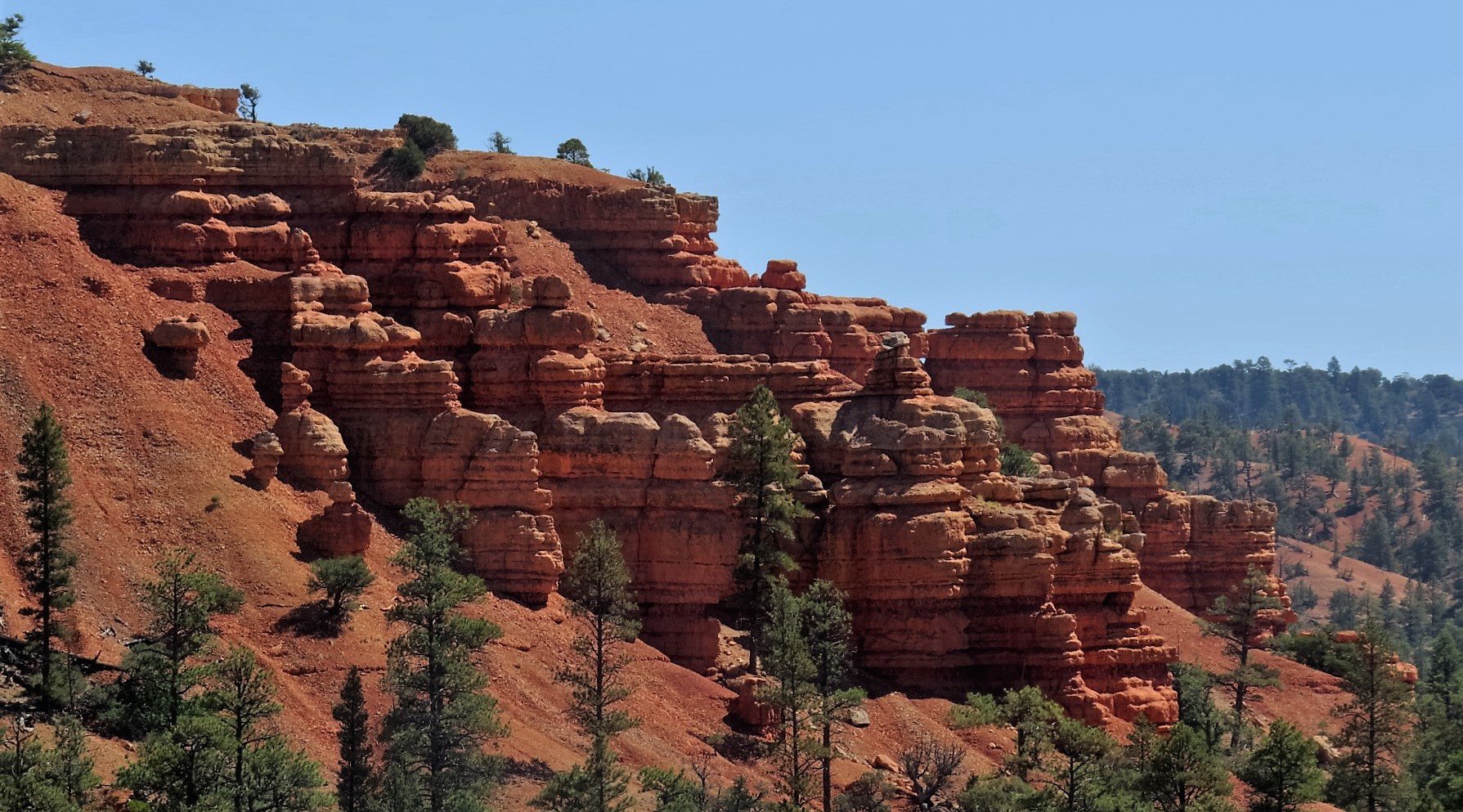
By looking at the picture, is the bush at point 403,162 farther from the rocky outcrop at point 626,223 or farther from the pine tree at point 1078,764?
the pine tree at point 1078,764

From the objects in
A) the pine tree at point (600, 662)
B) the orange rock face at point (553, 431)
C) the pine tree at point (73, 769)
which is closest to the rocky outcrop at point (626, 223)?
the orange rock face at point (553, 431)

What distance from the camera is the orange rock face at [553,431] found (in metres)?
76.5

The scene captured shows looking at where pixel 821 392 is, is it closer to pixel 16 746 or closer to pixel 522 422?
pixel 522 422

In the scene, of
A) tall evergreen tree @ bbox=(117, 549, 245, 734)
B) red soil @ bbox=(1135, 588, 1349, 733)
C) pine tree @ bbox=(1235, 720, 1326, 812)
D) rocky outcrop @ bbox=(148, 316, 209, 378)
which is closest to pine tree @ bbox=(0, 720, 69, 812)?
tall evergreen tree @ bbox=(117, 549, 245, 734)

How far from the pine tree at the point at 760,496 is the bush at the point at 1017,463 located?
2552 cm

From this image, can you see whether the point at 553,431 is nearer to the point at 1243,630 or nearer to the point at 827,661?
the point at 827,661

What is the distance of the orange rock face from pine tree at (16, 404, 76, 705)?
9.70 metres

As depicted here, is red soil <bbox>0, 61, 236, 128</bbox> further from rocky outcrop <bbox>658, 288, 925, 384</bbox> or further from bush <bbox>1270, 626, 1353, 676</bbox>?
bush <bbox>1270, 626, 1353, 676</bbox>

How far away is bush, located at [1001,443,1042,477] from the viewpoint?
103 m

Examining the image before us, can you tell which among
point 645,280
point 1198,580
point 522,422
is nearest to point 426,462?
point 522,422

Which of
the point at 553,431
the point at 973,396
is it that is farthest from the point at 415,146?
the point at 553,431

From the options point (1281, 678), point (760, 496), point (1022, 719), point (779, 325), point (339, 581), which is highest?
point (779, 325)

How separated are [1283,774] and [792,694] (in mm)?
13602

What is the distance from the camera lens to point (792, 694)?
70125 millimetres
